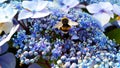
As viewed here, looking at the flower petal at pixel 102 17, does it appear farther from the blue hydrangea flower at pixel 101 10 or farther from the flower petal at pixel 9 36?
the flower petal at pixel 9 36

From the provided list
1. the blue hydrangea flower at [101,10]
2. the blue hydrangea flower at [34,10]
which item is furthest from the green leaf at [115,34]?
the blue hydrangea flower at [34,10]

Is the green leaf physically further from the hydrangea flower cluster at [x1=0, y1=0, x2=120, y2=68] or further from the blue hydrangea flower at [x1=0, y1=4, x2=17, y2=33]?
the blue hydrangea flower at [x1=0, y1=4, x2=17, y2=33]

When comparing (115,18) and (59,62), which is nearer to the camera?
(59,62)

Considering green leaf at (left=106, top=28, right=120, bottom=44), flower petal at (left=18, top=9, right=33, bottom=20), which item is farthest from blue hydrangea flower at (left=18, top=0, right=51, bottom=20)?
green leaf at (left=106, top=28, right=120, bottom=44)

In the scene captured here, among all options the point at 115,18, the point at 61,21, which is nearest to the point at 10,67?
the point at 61,21

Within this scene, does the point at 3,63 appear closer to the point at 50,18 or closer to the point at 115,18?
the point at 50,18
